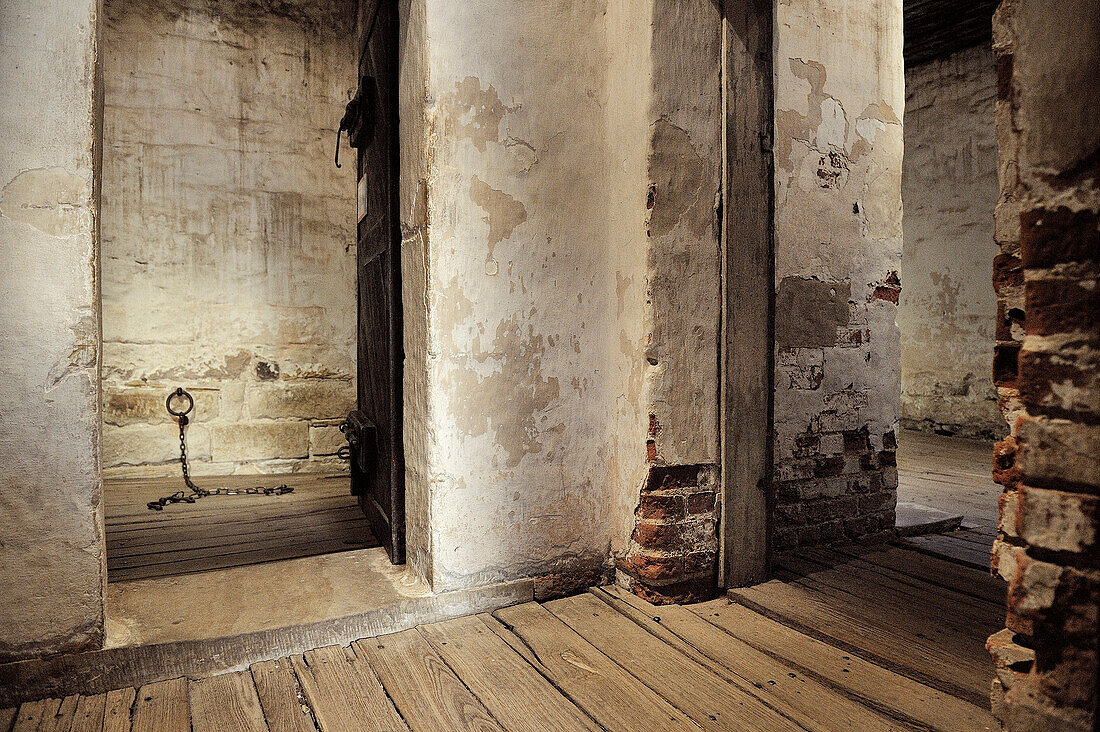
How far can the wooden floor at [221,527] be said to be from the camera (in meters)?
2.42

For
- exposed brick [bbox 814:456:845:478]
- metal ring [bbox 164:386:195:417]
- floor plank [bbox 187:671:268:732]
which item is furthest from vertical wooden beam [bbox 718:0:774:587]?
metal ring [bbox 164:386:195:417]

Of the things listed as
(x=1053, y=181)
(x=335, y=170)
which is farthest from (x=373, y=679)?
(x=335, y=170)

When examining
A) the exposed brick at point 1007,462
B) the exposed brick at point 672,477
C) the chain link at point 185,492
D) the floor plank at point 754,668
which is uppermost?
the exposed brick at point 1007,462

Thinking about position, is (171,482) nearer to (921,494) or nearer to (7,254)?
(7,254)

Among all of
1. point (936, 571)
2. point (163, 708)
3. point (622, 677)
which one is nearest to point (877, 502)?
point (936, 571)

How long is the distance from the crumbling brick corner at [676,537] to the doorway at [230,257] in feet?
5.13

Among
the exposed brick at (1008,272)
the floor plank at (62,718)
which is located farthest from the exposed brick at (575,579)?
the exposed brick at (1008,272)

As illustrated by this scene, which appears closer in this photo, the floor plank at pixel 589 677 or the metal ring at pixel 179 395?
the floor plank at pixel 589 677

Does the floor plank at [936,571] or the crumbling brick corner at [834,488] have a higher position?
the crumbling brick corner at [834,488]

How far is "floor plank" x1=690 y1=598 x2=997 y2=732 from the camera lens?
1.49 metres

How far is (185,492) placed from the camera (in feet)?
11.4

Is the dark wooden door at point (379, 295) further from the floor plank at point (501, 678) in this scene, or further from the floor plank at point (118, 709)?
the floor plank at point (118, 709)

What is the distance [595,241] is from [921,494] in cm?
272

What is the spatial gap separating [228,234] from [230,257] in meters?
0.13
